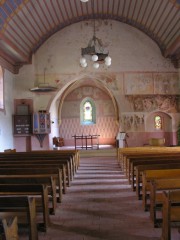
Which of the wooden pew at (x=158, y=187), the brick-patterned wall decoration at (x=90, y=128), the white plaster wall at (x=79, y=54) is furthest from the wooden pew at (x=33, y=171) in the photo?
the brick-patterned wall decoration at (x=90, y=128)

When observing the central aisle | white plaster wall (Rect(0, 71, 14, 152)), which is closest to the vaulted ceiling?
white plaster wall (Rect(0, 71, 14, 152))

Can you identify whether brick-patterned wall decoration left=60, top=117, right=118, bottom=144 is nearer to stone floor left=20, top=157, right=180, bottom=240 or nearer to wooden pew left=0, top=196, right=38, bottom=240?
stone floor left=20, top=157, right=180, bottom=240

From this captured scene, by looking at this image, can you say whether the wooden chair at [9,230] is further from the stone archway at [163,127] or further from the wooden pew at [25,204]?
the stone archway at [163,127]

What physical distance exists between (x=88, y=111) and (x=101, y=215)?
1512cm

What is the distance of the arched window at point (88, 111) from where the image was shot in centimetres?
1947

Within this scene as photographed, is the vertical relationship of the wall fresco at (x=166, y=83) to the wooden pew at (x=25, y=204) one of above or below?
above

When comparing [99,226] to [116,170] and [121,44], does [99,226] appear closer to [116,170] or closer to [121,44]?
[116,170]

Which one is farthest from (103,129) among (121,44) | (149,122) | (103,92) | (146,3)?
(146,3)

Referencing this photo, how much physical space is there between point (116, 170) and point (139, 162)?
3.37 meters

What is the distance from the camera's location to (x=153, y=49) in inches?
600

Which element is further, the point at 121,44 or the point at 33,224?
the point at 121,44

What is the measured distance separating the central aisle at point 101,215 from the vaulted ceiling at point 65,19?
7288mm

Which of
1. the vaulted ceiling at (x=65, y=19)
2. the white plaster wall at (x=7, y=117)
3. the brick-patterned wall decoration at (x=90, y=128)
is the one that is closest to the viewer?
the vaulted ceiling at (x=65, y=19)

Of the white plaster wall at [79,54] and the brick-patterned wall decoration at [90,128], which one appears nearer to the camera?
the white plaster wall at [79,54]
